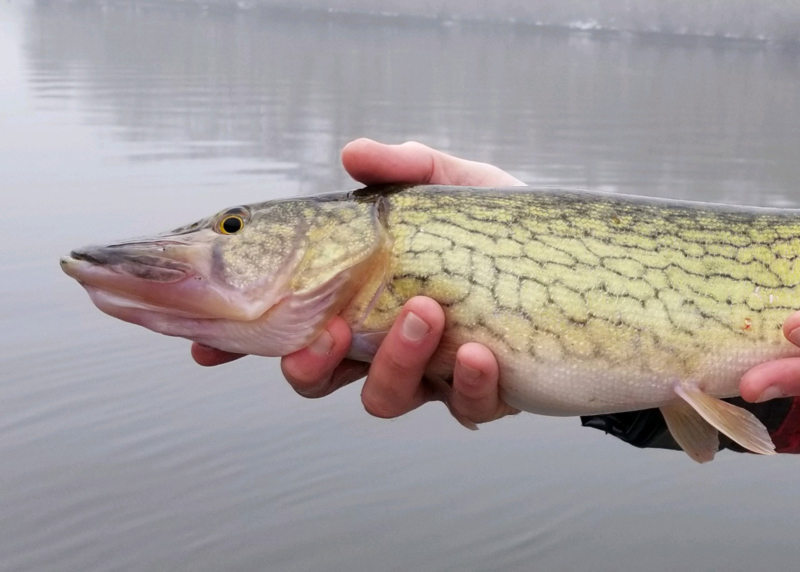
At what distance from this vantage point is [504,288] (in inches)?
107

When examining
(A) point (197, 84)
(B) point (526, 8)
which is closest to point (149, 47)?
(A) point (197, 84)

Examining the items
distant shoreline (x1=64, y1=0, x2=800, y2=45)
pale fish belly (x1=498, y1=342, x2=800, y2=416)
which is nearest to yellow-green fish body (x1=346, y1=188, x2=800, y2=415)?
pale fish belly (x1=498, y1=342, x2=800, y2=416)

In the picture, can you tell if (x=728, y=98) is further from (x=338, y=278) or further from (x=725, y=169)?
(x=338, y=278)

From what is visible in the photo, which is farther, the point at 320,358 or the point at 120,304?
the point at 320,358

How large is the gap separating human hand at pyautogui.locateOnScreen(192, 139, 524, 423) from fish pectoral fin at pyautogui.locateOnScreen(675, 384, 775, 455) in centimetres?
67

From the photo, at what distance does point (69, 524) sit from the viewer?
160 inches

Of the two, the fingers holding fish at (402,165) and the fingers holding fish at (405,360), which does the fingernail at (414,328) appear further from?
the fingers holding fish at (402,165)

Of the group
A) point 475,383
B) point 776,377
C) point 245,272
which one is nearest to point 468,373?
point 475,383

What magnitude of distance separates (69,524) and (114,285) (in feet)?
6.54

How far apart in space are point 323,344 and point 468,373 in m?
0.51

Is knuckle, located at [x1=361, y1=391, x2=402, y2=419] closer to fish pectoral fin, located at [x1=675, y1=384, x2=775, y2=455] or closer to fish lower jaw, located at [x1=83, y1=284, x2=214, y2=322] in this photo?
fish lower jaw, located at [x1=83, y1=284, x2=214, y2=322]

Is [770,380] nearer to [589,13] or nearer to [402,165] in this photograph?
[402,165]

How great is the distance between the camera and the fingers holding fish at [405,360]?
8.65 ft


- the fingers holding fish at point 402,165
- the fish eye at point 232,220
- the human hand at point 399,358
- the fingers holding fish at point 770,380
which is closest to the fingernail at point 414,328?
the human hand at point 399,358
